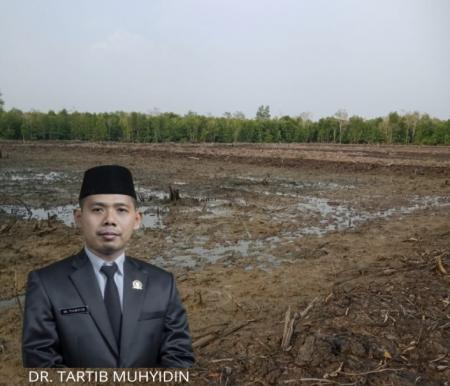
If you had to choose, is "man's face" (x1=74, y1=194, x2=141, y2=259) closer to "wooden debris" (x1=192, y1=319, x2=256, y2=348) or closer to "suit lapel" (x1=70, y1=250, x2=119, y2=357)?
"suit lapel" (x1=70, y1=250, x2=119, y2=357)

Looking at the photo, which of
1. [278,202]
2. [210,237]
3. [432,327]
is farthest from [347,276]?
[278,202]

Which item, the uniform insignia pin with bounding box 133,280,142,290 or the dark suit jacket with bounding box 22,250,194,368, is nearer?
the dark suit jacket with bounding box 22,250,194,368

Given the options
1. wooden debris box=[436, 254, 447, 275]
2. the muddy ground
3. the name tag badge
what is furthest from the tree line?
the name tag badge

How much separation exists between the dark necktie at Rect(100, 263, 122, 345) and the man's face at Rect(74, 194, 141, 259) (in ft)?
0.18

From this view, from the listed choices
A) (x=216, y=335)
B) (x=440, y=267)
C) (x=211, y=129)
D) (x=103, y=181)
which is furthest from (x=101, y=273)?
(x=211, y=129)

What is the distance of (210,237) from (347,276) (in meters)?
3.08

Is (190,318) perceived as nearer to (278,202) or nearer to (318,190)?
(278,202)

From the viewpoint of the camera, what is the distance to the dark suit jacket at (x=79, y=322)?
1227mm

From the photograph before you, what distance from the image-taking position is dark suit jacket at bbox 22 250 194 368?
4.02ft

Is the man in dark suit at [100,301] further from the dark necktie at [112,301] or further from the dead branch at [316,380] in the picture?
the dead branch at [316,380]

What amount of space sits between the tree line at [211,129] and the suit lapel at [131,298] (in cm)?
4785

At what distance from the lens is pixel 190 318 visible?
4.43 meters

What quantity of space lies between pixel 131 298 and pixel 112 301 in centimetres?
6

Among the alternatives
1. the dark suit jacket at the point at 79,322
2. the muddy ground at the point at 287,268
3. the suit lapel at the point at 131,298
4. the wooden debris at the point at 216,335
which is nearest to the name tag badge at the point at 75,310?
the dark suit jacket at the point at 79,322
